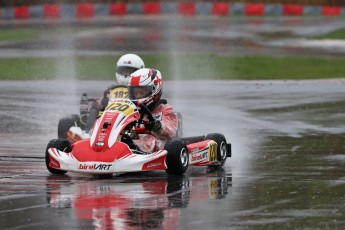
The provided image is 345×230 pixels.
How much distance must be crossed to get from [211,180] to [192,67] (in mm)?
15673

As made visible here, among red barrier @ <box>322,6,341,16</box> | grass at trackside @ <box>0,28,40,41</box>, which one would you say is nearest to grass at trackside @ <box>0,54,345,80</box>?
grass at trackside @ <box>0,28,40,41</box>

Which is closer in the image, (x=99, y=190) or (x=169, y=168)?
(x=99, y=190)

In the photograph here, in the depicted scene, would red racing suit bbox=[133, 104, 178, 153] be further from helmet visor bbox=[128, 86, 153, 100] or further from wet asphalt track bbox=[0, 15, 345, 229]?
wet asphalt track bbox=[0, 15, 345, 229]

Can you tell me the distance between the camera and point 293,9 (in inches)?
1900

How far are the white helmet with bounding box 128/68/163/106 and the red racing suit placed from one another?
18cm

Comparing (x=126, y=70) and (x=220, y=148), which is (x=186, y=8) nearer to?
(x=126, y=70)

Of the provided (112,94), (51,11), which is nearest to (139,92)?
(112,94)

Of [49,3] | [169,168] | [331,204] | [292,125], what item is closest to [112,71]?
[292,125]

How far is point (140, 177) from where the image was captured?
12.8 meters

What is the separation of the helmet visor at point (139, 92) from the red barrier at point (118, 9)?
34.8m

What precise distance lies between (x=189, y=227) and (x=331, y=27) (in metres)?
30.6

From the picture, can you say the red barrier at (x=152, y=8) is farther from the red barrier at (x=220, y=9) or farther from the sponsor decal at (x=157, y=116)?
the sponsor decal at (x=157, y=116)

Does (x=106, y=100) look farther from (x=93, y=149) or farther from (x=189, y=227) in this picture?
(x=189, y=227)

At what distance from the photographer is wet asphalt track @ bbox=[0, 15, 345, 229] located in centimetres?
973
